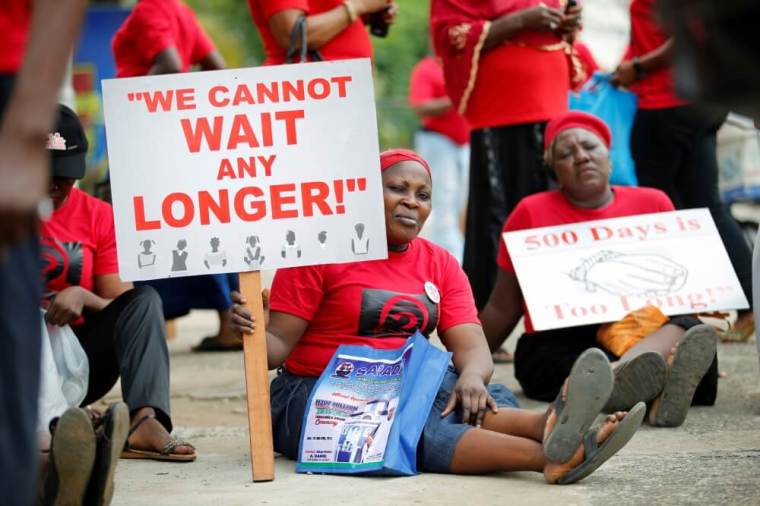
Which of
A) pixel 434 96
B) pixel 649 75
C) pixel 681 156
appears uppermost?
pixel 434 96

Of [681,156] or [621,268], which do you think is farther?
[681,156]

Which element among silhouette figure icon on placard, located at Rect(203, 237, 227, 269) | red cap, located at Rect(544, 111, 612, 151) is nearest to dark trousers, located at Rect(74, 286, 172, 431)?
silhouette figure icon on placard, located at Rect(203, 237, 227, 269)

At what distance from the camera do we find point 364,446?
3943 mm

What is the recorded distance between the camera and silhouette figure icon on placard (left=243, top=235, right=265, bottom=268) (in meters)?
3.98

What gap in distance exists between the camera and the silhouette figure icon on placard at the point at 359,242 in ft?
13.2

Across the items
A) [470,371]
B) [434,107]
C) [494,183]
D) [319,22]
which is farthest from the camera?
[434,107]

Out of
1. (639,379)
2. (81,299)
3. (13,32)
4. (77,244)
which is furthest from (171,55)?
(13,32)

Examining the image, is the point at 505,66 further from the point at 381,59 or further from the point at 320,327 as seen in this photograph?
the point at 381,59

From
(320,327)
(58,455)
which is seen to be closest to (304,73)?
(320,327)

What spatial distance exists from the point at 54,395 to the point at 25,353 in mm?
2002

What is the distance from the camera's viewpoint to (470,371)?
4102mm

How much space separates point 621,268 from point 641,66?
56.4 inches

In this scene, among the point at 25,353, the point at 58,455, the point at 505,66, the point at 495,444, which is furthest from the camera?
the point at 505,66

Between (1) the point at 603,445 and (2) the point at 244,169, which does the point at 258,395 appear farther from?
(1) the point at 603,445
